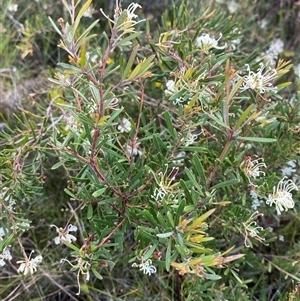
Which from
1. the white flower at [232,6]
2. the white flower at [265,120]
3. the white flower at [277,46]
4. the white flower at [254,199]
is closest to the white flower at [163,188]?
the white flower at [254,199]

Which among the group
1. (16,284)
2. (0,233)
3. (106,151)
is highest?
(106,151)

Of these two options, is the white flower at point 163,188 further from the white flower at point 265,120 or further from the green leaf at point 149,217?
the white flower at point 265,120

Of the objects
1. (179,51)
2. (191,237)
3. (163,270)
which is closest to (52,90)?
(179,51)

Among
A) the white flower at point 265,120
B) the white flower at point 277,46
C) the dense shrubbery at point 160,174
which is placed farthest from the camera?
the white flower at point 277,46

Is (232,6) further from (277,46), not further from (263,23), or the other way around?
(277,46)

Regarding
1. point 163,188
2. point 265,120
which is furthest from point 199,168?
point 265,120

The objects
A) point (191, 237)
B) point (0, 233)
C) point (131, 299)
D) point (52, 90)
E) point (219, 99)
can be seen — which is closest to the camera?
point (191, 237)

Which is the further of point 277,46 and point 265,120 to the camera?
point 277,46

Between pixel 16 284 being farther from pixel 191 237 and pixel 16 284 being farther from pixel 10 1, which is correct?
pixel 10 1

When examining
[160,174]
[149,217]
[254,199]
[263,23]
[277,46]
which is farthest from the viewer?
[263,23]
